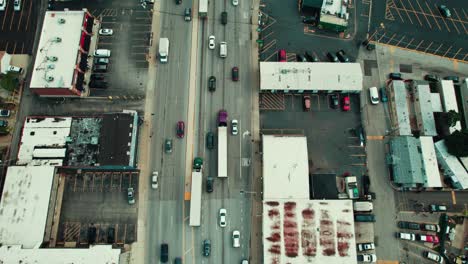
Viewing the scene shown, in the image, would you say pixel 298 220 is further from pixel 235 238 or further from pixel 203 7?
pixel 203 7

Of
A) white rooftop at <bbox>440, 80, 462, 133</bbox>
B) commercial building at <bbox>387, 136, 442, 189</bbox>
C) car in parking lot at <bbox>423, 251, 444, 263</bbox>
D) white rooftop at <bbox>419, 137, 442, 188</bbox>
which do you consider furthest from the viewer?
white rooftop at <bbox>440, 80, 462, 133</bbox>

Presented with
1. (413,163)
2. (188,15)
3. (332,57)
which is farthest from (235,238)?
(188,15)

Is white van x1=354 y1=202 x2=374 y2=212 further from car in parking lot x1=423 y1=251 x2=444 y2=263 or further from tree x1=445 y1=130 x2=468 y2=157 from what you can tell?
tree x1=445 y1=130 x2=468 y2=157

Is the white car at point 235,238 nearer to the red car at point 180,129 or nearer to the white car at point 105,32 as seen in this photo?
the red car at point 180,129

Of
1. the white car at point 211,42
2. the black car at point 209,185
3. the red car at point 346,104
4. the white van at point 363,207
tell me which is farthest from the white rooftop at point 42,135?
the white van at point 363,207

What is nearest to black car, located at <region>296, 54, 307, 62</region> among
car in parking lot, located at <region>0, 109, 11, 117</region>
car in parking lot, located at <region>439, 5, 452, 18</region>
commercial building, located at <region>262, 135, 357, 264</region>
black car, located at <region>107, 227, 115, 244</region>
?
commercial building, located at <region>262, 135, 357, 264</region>
